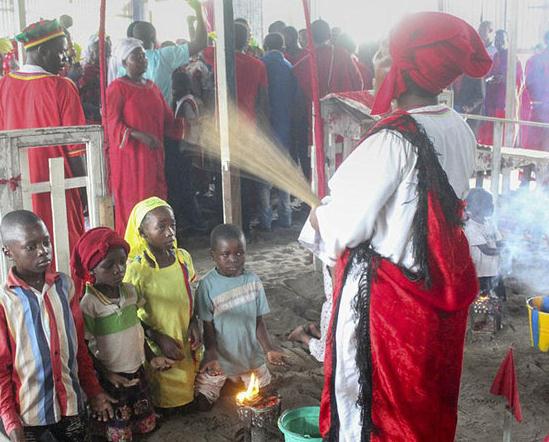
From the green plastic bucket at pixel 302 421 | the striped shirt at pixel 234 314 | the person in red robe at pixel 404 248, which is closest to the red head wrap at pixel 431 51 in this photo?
the person in red robe at pixel 404 248

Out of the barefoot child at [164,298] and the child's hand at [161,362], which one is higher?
the barefoot child at [164,298]

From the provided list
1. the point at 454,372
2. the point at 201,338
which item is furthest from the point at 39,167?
the point at 454,372

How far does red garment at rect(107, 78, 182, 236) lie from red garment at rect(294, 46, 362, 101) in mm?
2596

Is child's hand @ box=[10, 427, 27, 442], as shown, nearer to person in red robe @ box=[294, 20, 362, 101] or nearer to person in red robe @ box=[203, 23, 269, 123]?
person in red robe @ box=[203, 23, 269, 123]

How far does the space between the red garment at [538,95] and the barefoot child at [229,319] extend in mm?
7126

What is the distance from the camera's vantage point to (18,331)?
9.90 ft

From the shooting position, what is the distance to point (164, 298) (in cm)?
376

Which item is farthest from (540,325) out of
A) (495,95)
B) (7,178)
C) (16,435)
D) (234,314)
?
(495,95)

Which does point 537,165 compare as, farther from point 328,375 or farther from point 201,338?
point 328,375

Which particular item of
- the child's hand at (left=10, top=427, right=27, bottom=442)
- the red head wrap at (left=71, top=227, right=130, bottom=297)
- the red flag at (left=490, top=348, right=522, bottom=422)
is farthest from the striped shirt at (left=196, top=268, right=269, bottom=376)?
the red flag at (left=490, top=348, right=522, bottom=422)

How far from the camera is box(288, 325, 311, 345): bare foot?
15.7ft

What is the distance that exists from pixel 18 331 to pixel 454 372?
6.11 feet

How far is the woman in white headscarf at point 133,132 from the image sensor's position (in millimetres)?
5727

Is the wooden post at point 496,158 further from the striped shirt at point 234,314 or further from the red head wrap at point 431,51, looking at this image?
the red head wrap at point 431,51
